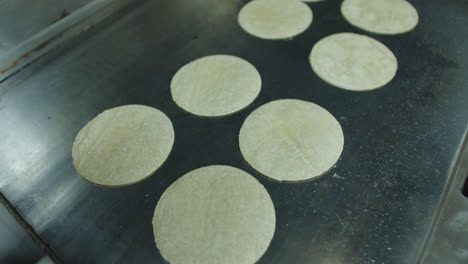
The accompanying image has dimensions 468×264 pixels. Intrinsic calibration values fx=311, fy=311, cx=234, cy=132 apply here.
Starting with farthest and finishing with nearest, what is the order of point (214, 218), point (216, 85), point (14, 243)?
point (216, 85) < point (214, 218) < point (14, 243)

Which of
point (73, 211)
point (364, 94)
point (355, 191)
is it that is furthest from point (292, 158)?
point (73, 211)

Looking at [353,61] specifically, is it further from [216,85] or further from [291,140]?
[216,85]

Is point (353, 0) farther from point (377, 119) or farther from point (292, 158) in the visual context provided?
point (292, 158)

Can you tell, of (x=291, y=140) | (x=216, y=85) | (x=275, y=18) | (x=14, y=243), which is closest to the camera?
(x=14, y=243)

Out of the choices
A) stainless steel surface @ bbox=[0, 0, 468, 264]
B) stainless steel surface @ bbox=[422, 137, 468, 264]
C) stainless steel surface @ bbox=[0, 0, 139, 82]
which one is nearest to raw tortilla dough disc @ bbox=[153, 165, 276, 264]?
stainless steel surface @ bbox=[0, 0, 468, 264]

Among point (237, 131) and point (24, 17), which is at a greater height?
point (24, 17)

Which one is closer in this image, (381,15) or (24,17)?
(24,17)

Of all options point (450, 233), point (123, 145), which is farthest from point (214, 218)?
point (450, 233)
